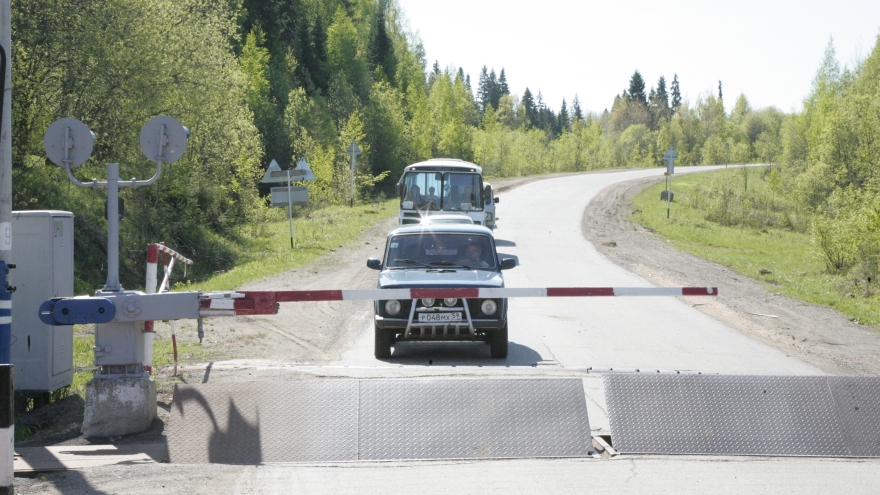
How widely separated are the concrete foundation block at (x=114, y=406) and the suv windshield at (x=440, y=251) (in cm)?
510

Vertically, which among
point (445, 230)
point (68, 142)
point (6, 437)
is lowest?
point (6, 437)

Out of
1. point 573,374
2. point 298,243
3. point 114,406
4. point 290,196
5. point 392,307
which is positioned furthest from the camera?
point 298,243

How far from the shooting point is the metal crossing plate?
260 inches

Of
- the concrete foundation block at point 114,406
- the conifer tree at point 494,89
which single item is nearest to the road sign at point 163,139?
the concrete foundation block at point 114,406

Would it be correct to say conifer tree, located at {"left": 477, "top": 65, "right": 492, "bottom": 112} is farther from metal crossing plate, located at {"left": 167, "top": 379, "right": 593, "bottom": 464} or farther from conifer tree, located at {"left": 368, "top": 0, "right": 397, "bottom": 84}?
metal crossing plate, located at {"left": 167, "top": 379, "right": 593, "bottom": 464}

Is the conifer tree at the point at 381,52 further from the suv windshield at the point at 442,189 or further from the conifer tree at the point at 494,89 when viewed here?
the conifer tree at the point at 494,89

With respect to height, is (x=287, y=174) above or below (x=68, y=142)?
above

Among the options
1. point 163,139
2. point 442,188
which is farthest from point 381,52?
point 163,139

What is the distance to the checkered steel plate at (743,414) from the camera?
22.5ft

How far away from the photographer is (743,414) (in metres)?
7.09

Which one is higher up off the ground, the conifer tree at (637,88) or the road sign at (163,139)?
the conifer tree at (637,88)

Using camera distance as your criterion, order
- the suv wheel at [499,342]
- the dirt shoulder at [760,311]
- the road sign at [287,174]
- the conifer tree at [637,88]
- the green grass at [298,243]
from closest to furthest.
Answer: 1. the suv wheel at [499,342]
2. the dirt shoulder at [760,311]
3. the green grass at [298,243]
4. the road sign at [287,174]
5. the conifer tree at [637,88]

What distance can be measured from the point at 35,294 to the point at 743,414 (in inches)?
272

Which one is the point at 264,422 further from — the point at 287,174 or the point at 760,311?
the point at 287,174
